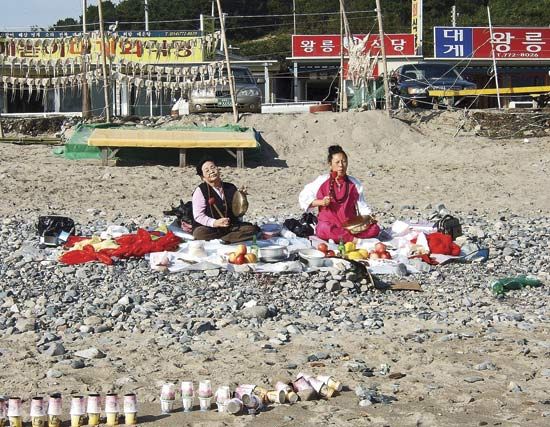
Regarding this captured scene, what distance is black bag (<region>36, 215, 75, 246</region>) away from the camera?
31.1ft

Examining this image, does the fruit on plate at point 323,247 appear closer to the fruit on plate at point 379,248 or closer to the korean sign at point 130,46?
the fruit on plate at point 379,248

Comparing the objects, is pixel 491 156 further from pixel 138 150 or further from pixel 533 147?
pixel 138 150

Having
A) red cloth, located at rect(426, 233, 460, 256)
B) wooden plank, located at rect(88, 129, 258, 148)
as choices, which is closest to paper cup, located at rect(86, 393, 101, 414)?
red cloth, located at rect(426, 233, 460, 256)

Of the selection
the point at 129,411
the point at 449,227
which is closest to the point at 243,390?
the point at 129,411

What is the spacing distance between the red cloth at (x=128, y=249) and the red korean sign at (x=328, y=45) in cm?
2800

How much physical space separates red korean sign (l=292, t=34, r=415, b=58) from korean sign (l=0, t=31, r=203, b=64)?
593 centimetres

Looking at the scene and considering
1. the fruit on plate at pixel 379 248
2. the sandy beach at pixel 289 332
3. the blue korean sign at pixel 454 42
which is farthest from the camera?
the blue korean sign at pixel 454 42

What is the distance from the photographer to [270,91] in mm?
37750

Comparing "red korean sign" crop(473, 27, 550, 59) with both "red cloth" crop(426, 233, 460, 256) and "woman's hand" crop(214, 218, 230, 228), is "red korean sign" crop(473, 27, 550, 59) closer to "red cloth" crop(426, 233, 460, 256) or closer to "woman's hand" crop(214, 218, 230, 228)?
"red cloth" crop(426, 233, 460, 256)

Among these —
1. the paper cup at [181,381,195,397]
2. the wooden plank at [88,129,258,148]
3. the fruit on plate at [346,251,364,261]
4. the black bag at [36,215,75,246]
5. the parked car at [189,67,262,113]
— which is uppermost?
the parked car at [189,67,262,113]

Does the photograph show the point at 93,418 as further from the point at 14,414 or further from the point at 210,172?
the point at 210,172

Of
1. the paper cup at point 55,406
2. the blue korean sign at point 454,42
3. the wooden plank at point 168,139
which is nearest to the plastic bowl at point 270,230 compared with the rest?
the paper cup at point 55,406

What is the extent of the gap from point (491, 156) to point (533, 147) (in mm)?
1160

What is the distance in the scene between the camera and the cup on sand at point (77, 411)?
4.80 metres
